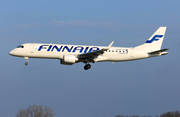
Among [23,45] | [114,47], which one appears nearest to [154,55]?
[114,47]

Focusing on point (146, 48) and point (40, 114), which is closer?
point (146, 48)

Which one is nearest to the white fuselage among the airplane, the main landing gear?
the airplane

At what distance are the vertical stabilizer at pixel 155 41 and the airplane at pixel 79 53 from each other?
2.07 m

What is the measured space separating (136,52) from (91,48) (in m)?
8.32

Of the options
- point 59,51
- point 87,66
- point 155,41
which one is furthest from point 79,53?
point 155,41

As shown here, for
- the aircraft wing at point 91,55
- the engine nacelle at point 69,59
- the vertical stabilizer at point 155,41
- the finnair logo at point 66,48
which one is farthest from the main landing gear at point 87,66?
the vertical stabilizer at point 155,41

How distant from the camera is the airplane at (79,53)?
54.2 meters

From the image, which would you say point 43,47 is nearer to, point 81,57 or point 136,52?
point 81,57

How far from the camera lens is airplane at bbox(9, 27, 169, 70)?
178ft

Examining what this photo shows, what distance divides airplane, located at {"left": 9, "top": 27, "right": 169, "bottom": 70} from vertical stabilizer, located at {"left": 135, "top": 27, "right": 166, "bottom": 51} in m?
2.07

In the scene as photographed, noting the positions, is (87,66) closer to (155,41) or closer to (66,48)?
(66,48)

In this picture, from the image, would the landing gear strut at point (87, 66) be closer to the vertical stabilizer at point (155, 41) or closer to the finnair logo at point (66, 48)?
the finnair logo at point (66, 48)

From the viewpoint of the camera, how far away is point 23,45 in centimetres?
5531

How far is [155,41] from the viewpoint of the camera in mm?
62062
